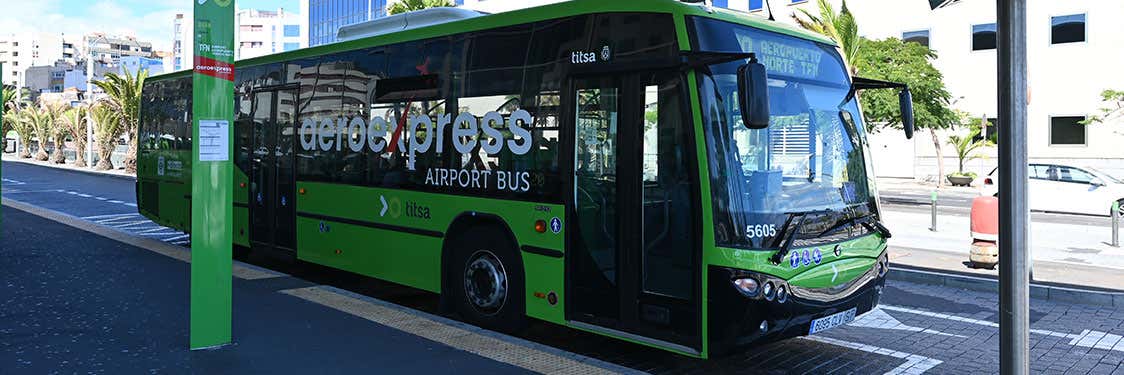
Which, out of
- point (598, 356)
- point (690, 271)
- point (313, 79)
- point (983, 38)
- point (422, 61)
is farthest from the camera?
point (983, 38)

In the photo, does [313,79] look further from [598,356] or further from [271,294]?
[598,356]

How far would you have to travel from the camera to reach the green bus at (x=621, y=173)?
574 cm

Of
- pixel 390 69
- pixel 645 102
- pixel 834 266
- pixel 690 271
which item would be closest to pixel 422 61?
pixel 390 69

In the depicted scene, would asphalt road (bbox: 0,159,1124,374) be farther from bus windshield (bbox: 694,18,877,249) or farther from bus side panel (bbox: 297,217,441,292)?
bus windshield (bbox: 694,18,877,249)

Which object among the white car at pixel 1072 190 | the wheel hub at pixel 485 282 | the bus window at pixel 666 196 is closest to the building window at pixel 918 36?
the white car at pixel 1072 190

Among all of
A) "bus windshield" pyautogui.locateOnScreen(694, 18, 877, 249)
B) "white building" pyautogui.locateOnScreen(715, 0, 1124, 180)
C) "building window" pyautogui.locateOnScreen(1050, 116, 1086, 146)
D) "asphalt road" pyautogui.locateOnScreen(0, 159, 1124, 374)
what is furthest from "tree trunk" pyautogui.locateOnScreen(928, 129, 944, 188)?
→ "bus windshield" pyautogui.locateOnScreen(694, 18, 877, 249)

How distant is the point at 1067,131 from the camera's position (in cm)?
3525

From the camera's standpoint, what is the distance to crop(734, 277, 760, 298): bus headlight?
5.59 m

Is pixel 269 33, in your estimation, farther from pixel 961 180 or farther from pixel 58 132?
pixel 961 180

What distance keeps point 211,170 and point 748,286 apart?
3.93m

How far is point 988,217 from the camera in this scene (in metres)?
10.7

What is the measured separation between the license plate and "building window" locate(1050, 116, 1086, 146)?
113 ft

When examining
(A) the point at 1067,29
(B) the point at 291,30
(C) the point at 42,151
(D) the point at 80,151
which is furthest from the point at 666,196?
(B) the point at 291,30

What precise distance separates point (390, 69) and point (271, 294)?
2616 mm
